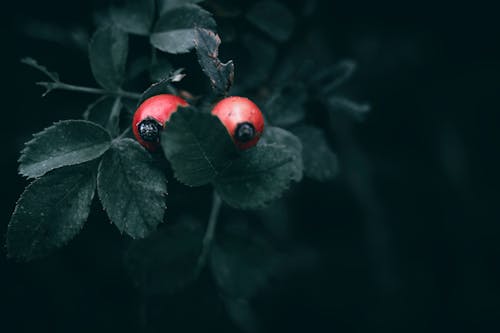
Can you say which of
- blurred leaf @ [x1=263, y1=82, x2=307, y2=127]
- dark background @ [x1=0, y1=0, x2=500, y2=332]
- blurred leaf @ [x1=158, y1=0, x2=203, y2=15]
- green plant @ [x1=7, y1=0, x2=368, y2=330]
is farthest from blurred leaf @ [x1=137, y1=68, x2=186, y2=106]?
dark background @ [x1=0, y1=0, x2=500, y2=332]

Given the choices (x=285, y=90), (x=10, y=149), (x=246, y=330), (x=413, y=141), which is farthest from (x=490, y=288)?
(x=10, y=149)

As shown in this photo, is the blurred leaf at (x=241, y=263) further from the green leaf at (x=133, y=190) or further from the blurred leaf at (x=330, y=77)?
the blurred leaf at (x=330, y=77)

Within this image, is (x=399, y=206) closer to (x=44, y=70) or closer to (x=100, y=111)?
(x=100, y=111)

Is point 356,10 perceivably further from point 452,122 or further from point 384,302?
point 384,302

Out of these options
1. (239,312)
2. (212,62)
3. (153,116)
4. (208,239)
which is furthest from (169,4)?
(239,312)

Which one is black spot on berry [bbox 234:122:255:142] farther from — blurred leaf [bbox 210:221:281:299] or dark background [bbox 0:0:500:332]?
dark background [bbox 0:0:500:332]

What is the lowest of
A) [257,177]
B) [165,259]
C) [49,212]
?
[165,259]
